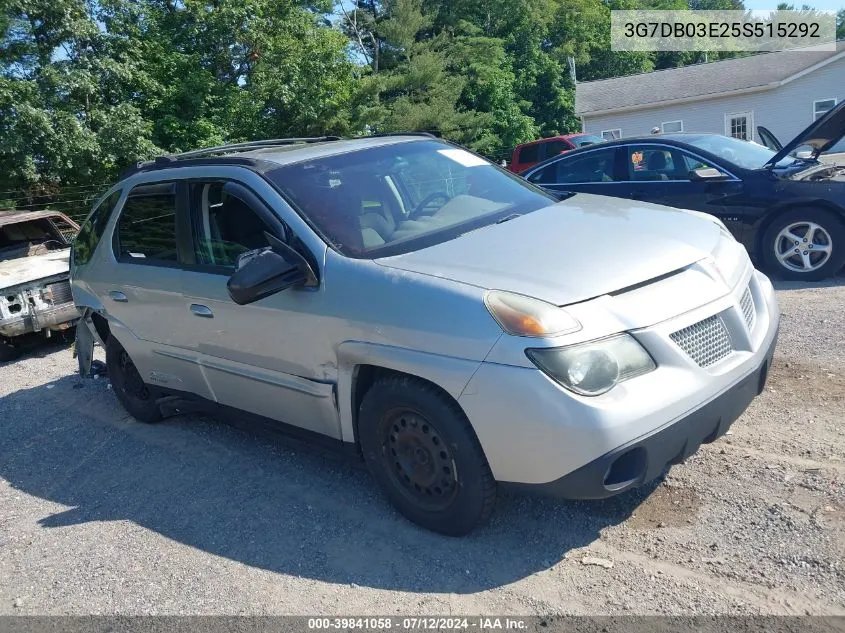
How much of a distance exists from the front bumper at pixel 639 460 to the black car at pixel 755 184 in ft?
15.4

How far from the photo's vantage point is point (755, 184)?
7.66 m

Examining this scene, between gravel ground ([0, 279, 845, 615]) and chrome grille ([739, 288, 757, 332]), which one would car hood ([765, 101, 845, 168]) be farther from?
chrome grille ([739, 288, 757, 332])

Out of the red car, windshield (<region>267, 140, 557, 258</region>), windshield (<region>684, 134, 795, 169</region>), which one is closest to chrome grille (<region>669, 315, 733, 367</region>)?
windshield (<region>267, 140, 557, 258</region>)

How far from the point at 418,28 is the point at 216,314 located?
3321 centimetres

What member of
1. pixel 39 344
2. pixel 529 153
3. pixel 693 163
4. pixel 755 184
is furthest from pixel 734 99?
pixel 39 344

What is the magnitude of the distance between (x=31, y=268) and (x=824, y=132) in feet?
27.3

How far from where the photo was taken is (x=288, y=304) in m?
3.87

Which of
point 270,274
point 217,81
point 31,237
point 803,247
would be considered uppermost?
point 217,81

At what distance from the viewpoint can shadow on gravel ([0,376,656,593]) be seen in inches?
136

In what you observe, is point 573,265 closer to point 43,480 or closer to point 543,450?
point 543,450

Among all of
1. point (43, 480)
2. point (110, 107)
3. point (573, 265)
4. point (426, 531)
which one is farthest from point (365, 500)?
point (110, 107)

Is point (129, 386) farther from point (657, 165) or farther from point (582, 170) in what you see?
point (657, 165)

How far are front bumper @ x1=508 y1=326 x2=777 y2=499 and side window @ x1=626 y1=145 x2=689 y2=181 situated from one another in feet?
18.2

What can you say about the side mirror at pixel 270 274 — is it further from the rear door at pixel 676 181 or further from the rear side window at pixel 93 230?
the rear door at pixel 676 181
